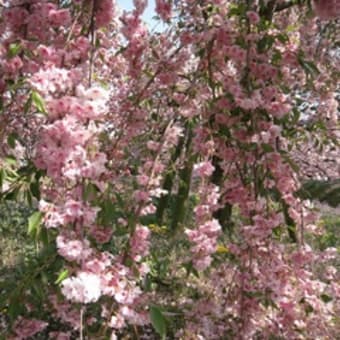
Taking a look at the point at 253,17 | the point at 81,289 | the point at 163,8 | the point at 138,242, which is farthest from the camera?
the point at 163,8

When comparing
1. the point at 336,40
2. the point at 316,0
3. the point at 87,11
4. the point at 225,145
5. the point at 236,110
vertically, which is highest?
the point at 336,40

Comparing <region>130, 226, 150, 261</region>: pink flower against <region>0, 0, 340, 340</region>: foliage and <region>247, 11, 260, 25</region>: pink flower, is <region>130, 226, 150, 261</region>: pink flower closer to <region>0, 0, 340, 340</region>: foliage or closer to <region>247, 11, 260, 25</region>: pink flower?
<region>0, 0, 340, 340</region>: foliage

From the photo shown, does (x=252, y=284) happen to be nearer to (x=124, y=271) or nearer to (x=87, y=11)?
(x=124, y=271)

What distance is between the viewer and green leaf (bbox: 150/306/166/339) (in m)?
1.69

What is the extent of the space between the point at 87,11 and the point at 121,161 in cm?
57

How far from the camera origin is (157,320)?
170 cm

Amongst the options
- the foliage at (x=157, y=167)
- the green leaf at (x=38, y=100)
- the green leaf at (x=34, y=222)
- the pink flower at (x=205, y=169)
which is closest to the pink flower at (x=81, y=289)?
the foliage at (x=157, y=167)

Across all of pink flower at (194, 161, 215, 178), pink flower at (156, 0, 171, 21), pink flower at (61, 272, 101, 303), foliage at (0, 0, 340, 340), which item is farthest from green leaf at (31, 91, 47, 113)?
pink flower at (156, 0, 171, 21)

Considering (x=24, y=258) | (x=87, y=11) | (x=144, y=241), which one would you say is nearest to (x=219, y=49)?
(x=87, y=11)

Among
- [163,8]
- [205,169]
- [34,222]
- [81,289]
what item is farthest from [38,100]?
[163,8]

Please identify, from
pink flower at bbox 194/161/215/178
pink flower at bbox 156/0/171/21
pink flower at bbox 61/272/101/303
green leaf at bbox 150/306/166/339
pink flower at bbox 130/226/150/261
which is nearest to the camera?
pink flower at bbox 61/272/101/303

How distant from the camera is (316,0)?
2.18 m

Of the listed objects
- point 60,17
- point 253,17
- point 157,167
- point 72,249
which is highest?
point 253,17

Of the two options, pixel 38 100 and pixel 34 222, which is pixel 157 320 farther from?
pixel 38 100
